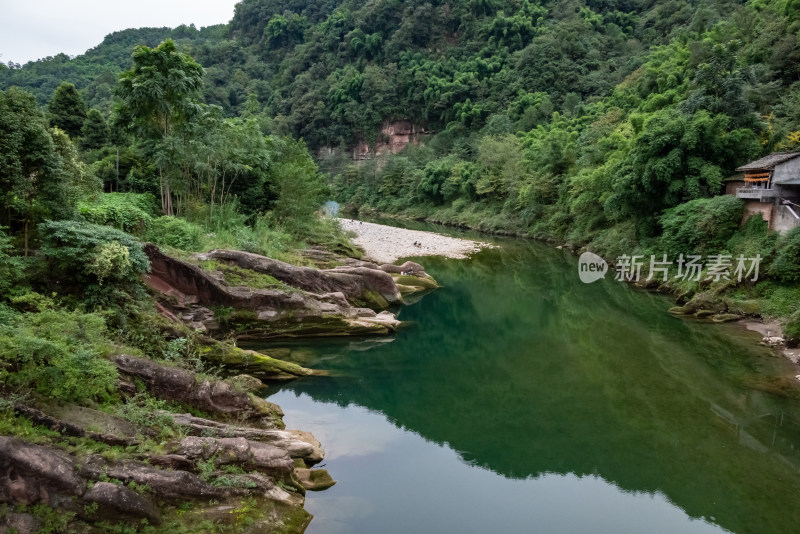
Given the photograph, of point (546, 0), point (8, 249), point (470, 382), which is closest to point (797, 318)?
point (470, 382)

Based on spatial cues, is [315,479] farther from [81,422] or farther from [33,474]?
[33,474]

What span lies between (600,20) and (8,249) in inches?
3314

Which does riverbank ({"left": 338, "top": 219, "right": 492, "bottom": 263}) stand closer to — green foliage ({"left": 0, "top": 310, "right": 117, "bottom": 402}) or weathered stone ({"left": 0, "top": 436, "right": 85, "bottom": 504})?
green foliage ({"left": 0, "top": 310, "right": 117, "bottom": 402})

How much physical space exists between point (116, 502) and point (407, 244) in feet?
105

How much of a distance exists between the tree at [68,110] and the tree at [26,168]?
72.7ft

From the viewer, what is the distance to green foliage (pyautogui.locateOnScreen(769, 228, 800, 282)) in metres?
17.3

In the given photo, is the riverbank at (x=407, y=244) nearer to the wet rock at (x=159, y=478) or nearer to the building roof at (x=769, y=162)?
the building roof at (x=769, y=162)

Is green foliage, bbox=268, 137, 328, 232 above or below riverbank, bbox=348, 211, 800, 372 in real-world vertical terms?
above

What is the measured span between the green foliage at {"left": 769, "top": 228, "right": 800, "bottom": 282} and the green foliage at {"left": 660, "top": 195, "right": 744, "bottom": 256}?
9.60ft

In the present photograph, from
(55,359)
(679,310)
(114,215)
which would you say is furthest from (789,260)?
(114,215)

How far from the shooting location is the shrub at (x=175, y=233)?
17938 millimetres

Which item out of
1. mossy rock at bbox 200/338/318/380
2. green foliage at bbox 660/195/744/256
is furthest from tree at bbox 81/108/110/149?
green foliage at bbox 660/195/744/256

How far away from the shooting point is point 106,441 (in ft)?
21.9

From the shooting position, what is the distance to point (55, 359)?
6.88 metres
